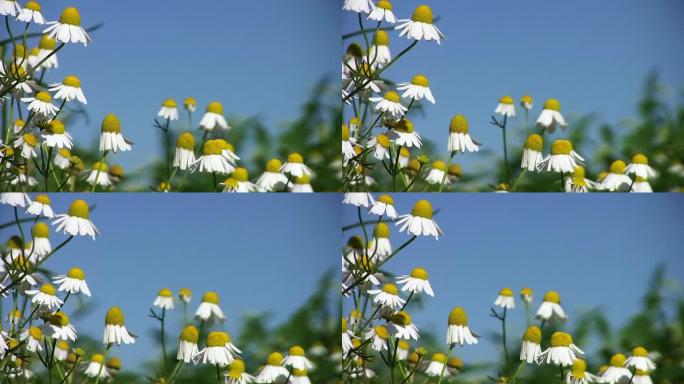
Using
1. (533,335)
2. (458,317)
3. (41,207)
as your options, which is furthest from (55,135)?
(533,335)

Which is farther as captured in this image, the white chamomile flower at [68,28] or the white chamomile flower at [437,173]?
the white chamomile flower at [437,173]

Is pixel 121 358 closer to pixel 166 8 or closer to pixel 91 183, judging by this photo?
pixel 91 183

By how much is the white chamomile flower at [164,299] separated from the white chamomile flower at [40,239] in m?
0.33

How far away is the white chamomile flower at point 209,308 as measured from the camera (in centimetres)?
315

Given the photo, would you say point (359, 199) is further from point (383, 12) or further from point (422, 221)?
point (383, 12)

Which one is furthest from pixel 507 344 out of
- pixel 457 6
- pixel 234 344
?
pixel 457 6

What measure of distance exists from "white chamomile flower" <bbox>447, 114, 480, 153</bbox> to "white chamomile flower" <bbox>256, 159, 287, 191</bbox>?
1.60ft

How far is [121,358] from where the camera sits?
123 inches

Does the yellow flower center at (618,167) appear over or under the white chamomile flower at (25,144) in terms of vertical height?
under

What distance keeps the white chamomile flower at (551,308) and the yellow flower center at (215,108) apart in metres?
1.05

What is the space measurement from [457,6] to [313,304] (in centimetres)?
94

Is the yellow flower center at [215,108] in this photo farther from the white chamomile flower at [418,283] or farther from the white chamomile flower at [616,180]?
the white chamomile flower at [616,180]

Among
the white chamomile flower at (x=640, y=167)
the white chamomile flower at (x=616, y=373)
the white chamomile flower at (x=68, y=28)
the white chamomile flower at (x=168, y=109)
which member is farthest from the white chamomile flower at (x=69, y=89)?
the white chamomile flower at (x=616, y=373)

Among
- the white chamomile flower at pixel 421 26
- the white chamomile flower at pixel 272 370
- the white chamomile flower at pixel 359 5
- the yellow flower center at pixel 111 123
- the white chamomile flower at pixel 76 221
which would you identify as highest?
the white chamomile flower at pixel 359 5
